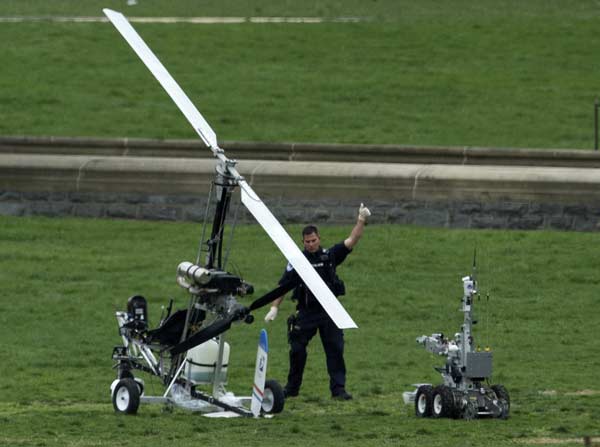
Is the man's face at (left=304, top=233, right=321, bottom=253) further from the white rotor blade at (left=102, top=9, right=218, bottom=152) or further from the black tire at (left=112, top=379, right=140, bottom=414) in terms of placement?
the black tire at (left=112, top=379, right=140, bottom=414)

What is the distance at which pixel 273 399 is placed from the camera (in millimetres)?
13766

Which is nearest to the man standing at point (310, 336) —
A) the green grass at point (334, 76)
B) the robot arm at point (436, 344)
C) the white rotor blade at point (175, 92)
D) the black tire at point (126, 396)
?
the robot arm at point (436, 344)

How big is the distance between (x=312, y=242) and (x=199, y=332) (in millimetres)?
1612

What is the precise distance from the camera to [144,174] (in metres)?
23.9

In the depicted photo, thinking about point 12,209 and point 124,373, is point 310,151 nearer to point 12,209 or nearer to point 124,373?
point 12,209

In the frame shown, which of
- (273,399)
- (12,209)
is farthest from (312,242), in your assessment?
(12,209)

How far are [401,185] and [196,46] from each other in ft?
45.2

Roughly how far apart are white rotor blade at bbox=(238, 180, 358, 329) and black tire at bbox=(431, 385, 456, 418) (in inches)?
52.9

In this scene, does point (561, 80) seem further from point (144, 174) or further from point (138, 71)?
point (144, 174)

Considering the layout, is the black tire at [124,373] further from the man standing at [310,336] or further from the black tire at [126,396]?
the man standing at [310,336]

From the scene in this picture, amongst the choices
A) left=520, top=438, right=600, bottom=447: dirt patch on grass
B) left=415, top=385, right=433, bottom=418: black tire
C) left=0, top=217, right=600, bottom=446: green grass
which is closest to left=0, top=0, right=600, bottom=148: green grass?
left=0, top=217, right=600, bottom=446: green grass

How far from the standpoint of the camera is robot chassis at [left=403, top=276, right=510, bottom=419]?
43.3ft

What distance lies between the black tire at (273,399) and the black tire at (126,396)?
1.09 m

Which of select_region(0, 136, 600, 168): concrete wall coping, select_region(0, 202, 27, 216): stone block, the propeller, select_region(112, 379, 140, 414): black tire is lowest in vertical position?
select_region(112, 379, 140, 414): black tire
